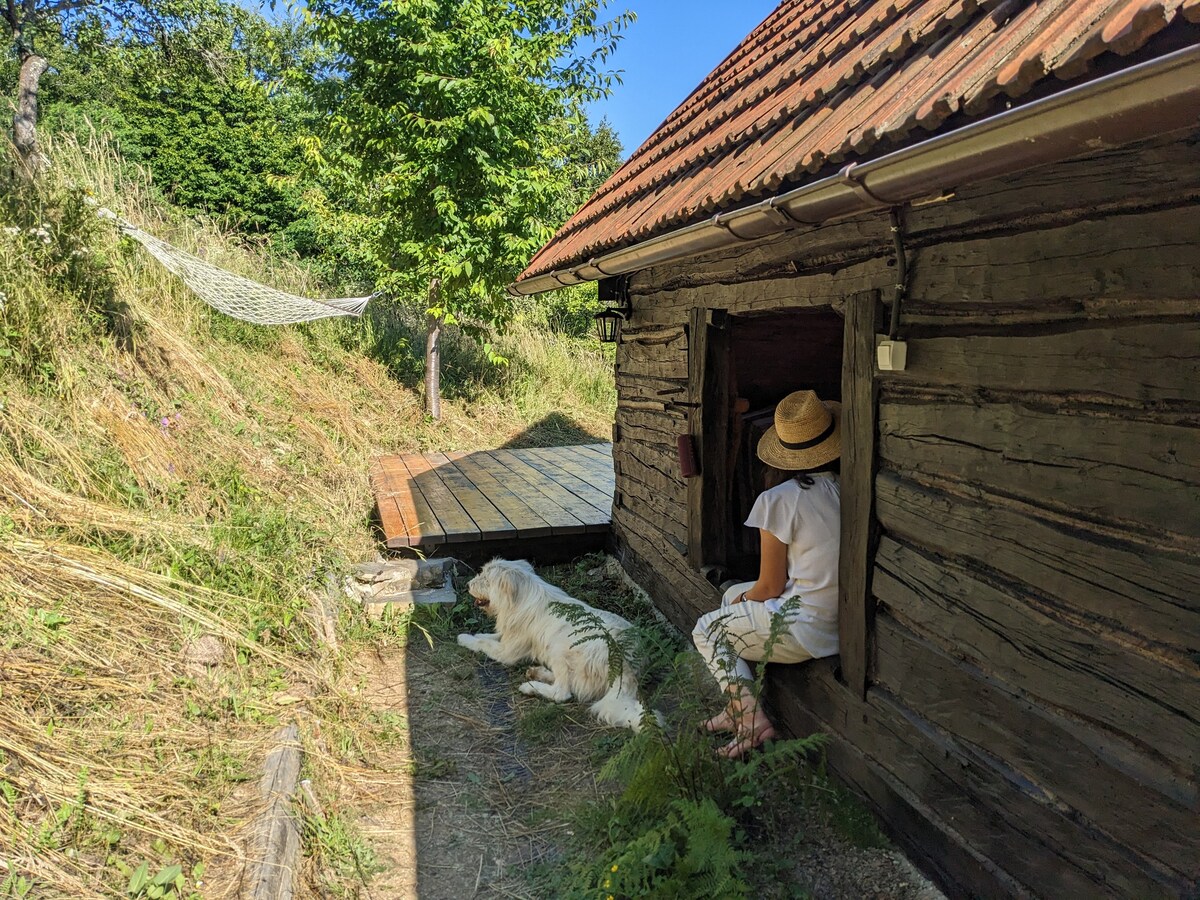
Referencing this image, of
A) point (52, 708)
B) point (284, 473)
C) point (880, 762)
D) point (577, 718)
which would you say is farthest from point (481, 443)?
point (880, 762)

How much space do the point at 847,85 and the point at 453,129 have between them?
7.00 m

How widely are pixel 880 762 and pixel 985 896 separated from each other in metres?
0.57

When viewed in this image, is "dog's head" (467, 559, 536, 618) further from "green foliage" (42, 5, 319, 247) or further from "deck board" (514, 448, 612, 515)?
"green foliage" (42, 5, 319, 247)

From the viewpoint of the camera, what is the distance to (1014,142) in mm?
1714

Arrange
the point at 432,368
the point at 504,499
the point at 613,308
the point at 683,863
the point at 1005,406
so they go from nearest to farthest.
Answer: the point at 1005,406 < the point at 683,863 < the point at 613,308 < the point at 504,499 < the point at 432,368

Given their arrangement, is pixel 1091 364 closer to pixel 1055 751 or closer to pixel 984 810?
pixel 1055 751

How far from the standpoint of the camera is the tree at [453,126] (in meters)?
8.82

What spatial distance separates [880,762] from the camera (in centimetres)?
299

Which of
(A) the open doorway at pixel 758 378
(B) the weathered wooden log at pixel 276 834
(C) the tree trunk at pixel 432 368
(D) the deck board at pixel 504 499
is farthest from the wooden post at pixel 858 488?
(C) the tree trunk at pixel 432 368

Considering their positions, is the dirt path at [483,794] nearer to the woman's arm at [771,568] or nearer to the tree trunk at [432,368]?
the woman's arm at [771,568]

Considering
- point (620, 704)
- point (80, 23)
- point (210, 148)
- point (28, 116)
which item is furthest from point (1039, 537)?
point (210, 148)

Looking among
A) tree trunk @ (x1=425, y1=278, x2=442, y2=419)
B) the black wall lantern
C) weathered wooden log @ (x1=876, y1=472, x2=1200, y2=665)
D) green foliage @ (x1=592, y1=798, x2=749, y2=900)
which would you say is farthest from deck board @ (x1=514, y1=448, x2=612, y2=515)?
weathered wooden log @ (x1=876, y1=472, x2=1200, y2=665)

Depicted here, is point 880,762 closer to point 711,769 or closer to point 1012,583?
point 711,769

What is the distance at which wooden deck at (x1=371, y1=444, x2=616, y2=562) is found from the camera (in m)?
6.65
